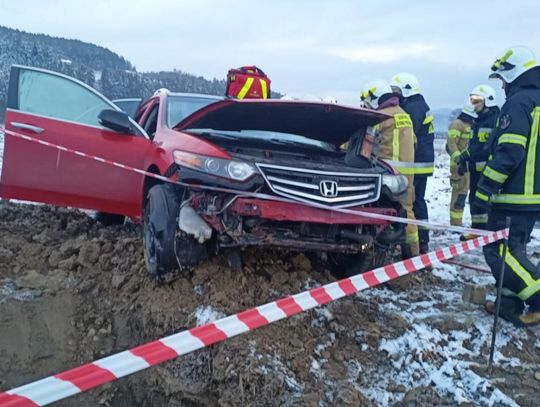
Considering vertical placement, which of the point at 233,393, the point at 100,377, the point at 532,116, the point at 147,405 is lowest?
the point at 147,405

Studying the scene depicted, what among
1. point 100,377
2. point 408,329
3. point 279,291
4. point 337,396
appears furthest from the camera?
point 279,291

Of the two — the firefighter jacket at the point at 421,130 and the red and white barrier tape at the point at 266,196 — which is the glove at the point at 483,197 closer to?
the red and white barrier tape at the point at 266,196

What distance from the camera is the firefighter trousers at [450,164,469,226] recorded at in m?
7.72

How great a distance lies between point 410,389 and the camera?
3.00m

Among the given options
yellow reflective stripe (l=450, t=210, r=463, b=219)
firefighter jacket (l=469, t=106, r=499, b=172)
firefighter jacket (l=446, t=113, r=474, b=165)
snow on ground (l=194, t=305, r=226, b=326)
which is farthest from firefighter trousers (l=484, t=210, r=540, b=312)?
firefighter jacket (l=446, t=113, r=474, b=165)

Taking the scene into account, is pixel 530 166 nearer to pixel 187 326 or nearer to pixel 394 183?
pixel 394 183

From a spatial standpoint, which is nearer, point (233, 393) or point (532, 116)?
point (233, 393)

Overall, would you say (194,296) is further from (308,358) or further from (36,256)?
(36,256)

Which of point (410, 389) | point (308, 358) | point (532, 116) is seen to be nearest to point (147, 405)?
point (308, 358)

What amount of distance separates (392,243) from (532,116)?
1.39m

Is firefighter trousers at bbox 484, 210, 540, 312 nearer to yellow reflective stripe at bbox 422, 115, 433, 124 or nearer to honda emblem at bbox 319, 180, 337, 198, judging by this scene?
honda emblem at bbox 319, 180, 337, 198

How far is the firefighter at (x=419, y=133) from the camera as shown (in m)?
5.91

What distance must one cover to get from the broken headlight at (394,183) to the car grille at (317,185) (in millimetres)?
233

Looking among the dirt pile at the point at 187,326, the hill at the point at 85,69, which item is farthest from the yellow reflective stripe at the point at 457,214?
the hill at the point at 85,69
